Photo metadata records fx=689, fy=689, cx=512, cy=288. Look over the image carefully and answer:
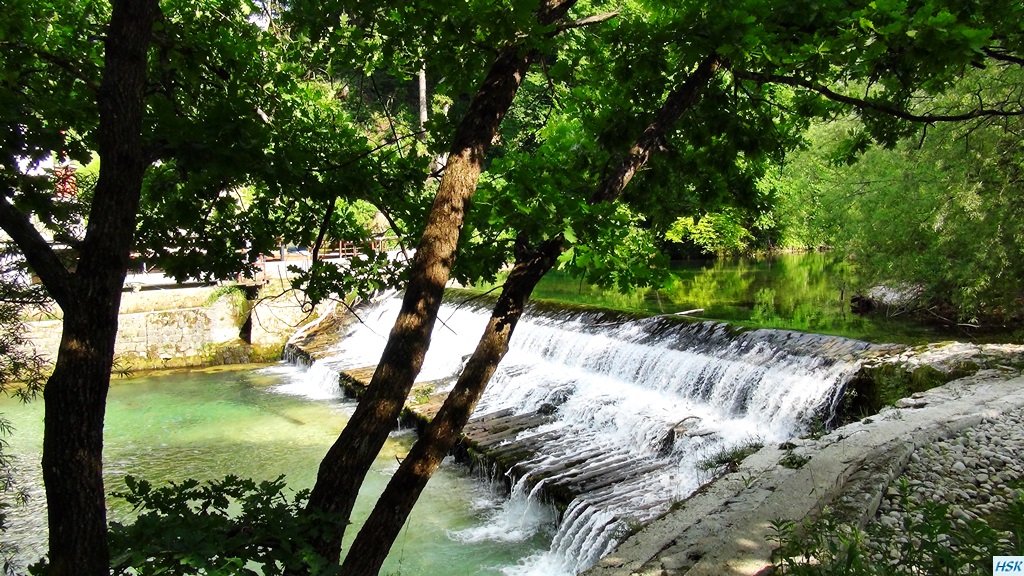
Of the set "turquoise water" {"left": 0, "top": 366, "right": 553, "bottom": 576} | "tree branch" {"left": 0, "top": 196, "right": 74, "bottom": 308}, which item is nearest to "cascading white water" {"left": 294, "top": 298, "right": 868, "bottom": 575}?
"turquoise water" {"left": 0, "top": 366, "right": 553, "bottom": 576}

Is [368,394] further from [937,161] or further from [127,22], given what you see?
[937,161]

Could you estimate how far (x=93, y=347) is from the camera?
1.94 m

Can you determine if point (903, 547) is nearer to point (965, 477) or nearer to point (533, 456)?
point (965, 477)

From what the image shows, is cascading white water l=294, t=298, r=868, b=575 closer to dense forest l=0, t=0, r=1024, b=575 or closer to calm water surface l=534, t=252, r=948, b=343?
calm water surface l=534, t=252, r=948, b=343

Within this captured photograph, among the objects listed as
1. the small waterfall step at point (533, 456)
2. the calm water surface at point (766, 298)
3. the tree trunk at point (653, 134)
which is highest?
the tree trunk at point (653, 134)

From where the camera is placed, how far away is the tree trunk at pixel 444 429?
2.54m

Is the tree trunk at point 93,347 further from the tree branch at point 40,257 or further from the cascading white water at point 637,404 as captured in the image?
the cascading white water at point 637,404

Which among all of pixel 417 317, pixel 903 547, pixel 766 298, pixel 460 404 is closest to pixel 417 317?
pixel 417 317

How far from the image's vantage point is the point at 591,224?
111 inches

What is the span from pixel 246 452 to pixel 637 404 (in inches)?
210

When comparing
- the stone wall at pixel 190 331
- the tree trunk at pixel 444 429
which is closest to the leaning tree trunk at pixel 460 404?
the tree trunk at pixel 444 429

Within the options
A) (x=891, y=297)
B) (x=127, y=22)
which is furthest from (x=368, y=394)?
(x=891, y=297)

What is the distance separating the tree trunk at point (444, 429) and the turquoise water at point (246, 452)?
8.72ft

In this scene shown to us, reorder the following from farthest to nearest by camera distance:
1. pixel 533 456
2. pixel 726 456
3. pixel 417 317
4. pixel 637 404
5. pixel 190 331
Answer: pixel 190 331
pixel 637 404
pixel 533 456
pixel 726 456
pixel 417 317
